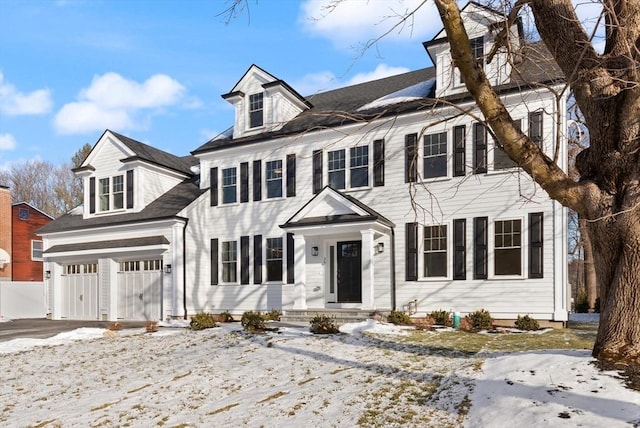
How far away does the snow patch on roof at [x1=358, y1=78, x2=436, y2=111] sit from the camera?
16.1 meters

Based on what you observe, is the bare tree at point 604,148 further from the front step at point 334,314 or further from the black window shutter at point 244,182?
the black window shutter at point 244,182

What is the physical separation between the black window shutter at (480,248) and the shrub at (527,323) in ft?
5.13

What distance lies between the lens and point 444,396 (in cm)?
603

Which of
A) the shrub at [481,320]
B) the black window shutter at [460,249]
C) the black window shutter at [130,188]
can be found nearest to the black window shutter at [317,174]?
the black window shutter at [460,249]

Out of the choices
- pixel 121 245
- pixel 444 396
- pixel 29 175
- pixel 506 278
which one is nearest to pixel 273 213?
pixel 121 245

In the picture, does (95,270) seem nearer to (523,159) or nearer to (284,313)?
(284,313)

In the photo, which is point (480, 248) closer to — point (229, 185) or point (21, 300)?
point (229, 185)

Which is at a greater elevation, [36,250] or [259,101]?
[259,101]

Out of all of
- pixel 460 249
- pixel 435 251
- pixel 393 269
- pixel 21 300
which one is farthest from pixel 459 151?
pixel 21 300

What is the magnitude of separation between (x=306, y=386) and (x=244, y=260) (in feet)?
36.6

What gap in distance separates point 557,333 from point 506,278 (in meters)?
2.15

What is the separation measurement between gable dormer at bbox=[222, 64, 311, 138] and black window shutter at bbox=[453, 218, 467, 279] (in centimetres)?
770

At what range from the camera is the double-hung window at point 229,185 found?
60.9 feet

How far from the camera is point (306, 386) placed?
7.00m
